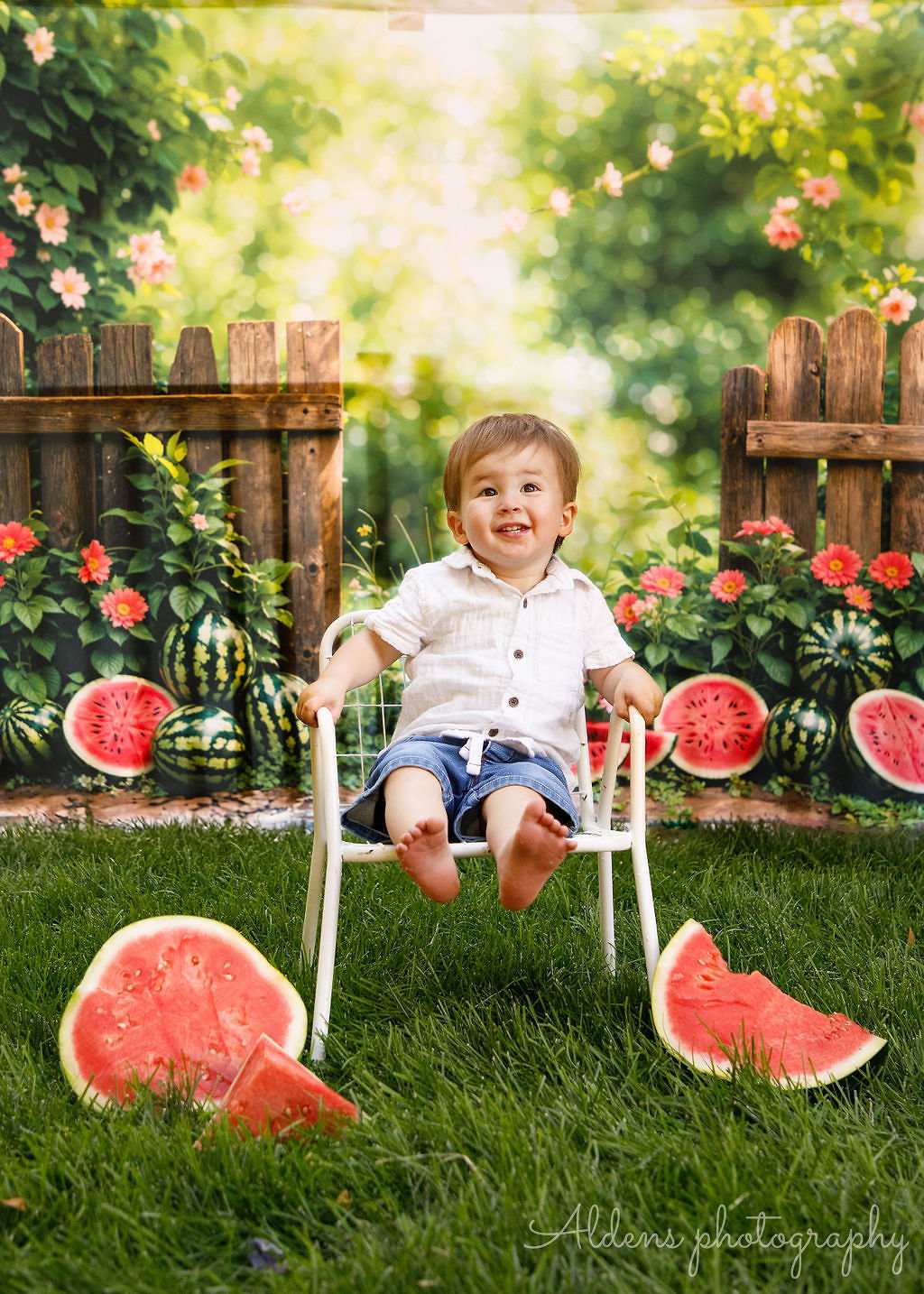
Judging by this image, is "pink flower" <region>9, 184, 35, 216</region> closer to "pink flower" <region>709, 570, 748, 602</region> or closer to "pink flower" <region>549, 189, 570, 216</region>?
"pink flower" <region>549, 189, 570, 216</region>

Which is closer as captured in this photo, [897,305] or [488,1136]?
[488,1136]

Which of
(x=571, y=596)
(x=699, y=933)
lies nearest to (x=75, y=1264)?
(x=699, y=933)

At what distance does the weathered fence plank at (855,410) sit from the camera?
3.89 m

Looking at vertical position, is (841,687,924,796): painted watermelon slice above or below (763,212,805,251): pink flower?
below

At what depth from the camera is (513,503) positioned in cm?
237

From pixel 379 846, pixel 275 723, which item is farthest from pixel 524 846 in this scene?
pixel 275 723

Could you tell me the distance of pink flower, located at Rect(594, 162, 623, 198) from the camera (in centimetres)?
391

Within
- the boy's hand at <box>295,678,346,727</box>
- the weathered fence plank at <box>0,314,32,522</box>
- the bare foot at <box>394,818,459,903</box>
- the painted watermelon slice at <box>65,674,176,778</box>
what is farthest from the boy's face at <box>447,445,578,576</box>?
the weathered fence plank at <box>0,314,32,522</box>

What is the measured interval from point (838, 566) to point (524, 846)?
7.92ft

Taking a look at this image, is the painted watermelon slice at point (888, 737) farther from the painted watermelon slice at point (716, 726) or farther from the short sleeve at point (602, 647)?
the short sleeve at point (602, 647)

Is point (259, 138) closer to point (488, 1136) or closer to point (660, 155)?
point (660, 155)

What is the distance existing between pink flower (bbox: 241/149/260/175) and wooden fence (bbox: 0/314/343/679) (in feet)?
1.65

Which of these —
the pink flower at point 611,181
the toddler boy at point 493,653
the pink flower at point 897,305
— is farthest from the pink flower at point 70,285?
the pink flower at point 897,305

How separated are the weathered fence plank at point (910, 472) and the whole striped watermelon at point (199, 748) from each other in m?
2.32
